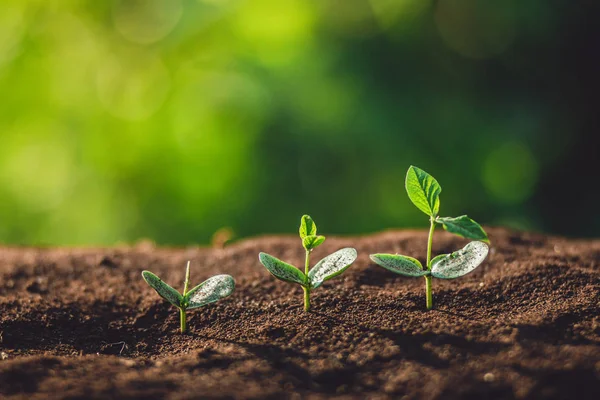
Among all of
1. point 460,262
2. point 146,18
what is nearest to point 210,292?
point 460,262

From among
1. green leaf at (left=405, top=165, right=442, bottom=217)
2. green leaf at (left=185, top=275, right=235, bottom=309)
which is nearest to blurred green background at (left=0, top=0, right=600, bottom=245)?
green leaf at (left=405, top=165, right=442, bottom=217)

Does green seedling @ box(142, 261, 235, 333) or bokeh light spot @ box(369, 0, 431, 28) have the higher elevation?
bokeh light spot @ box(369, 0, 431, 28)

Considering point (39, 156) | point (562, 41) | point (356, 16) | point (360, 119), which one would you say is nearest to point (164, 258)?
point (360, 119)

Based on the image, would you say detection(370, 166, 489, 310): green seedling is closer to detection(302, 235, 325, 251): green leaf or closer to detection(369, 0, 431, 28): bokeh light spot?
detection(302, 235, 325, 251): green leaf

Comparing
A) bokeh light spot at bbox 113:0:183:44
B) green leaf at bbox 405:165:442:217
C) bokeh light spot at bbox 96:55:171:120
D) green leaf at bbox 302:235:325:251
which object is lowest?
green leaf at bbox 302:235:325:251

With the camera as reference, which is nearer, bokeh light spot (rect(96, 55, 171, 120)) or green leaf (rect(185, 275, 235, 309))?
green leaf (rect(185, 275, 235, 309))

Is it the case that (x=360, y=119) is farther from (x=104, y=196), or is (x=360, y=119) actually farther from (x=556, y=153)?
(x=104, y=196)

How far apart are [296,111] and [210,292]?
3697mm

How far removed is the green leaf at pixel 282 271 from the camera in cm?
119

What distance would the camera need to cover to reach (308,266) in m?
1.23

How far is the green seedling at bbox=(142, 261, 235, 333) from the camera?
120 cm

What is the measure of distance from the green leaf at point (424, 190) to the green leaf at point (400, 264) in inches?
4.1

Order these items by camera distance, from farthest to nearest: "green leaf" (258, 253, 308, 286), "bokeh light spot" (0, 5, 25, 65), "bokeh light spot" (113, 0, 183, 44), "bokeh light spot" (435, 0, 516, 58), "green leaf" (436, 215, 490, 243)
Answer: "bokeh light spot" (0, 5, 25, 65) → "bokeh light spot" (113, 0, 183, 44) → "bokeh light spot" (435, 0, 516, 58) → "green leaf" (258, 253, 308, 286) → "green leaf" (436, 215, 490, 243)

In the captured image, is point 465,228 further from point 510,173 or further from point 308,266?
point 510,173
